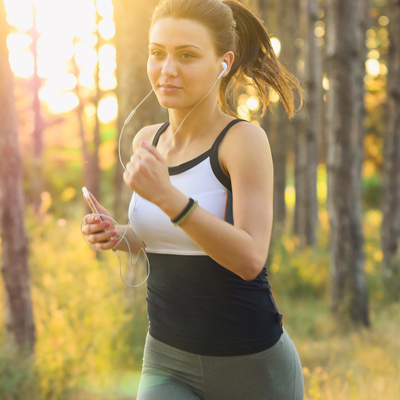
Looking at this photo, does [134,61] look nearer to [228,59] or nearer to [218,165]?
[228,59]

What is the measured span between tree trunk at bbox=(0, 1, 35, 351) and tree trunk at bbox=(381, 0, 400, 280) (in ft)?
19.9

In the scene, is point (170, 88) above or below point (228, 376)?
above

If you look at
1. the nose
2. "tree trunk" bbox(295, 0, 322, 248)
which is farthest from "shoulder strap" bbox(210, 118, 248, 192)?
"tree trunk" bbox(295, 0, 322, 248)

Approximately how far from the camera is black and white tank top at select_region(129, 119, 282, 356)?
76.5 inches

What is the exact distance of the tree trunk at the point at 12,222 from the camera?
5.35m

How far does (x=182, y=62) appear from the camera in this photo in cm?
202

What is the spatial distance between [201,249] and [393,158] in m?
8.53

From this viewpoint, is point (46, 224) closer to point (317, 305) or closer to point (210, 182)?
point (317, 305)

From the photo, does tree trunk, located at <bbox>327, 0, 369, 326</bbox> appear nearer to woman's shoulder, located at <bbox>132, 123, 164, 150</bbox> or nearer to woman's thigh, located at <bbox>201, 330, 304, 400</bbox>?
woman's shoulder, located at <bbox>132, 123, 164, 150</bbox>

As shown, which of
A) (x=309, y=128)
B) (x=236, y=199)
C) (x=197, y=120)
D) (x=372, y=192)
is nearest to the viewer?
(x=236, y=199)

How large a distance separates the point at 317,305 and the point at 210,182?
729 cm

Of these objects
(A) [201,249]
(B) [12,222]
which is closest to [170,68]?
(A) [201,249]

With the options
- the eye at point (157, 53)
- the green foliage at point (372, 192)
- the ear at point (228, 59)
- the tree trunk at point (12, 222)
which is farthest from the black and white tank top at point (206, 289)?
the green foliage at point (372, 192)

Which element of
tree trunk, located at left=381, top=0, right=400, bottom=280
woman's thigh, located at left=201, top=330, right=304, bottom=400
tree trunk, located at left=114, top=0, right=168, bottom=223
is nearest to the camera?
woman's thigh, located at left=201, top=330, right=304, bottom=400
